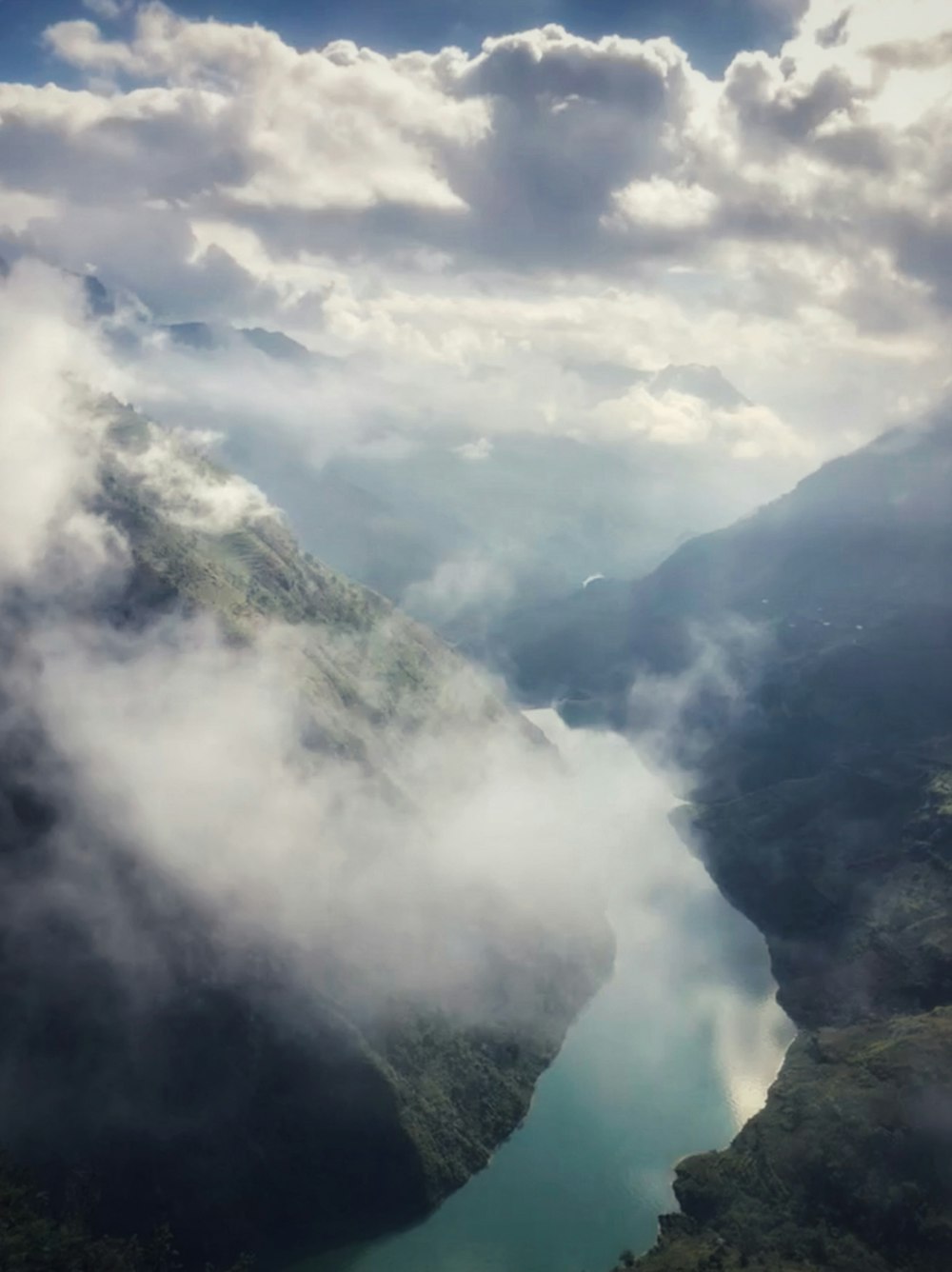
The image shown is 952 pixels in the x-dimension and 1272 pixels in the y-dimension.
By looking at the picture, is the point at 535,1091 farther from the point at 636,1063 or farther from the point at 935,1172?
the point at 935,1172

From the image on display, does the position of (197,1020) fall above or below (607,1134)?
above

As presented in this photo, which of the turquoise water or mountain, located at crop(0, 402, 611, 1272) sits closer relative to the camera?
mountain, located at crop(0, 402, 611, 1272)

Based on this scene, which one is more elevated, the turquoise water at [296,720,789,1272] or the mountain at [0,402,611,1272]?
the mountain at [0,402,611,1272]

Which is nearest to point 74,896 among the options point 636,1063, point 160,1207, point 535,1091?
point 160,1207

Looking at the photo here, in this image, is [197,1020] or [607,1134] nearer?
[197,1020]
